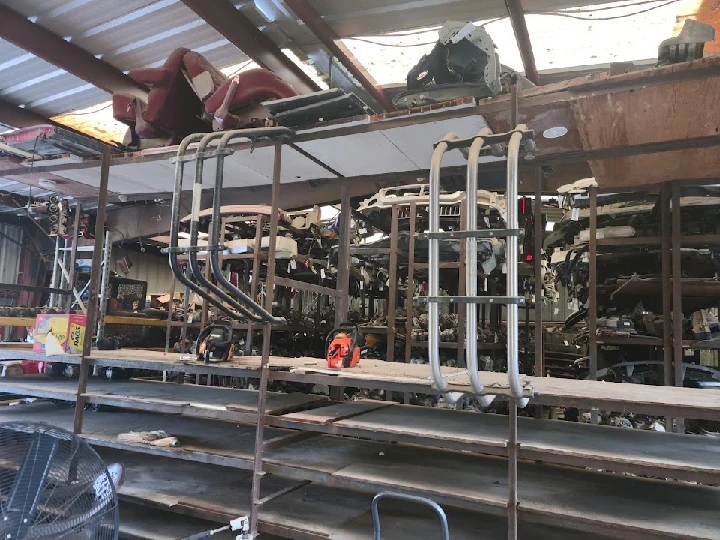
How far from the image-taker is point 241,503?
2.83 m

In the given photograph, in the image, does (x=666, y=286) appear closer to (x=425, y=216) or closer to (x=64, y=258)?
(x=425, y=216)

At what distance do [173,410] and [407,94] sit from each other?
7.41 feet

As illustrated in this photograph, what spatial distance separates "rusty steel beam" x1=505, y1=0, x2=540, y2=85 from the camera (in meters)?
3.38

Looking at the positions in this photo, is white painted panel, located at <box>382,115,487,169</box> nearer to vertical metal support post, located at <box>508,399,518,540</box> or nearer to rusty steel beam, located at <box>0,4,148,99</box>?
vertical metal support post, located at <box>508,399,518,540</box>

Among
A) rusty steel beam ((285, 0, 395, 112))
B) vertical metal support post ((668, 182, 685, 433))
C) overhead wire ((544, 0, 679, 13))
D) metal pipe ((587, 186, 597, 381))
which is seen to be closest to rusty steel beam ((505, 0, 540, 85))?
overhead wire ((544, 0, 679, 13))

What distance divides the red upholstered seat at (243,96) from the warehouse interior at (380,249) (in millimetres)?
19

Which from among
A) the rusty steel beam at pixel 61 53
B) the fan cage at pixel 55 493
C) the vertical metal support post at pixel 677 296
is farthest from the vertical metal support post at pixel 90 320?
the vertical metal support post at pixel 677 296

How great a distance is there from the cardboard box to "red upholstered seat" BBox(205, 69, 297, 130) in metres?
1.71

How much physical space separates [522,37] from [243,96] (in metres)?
2.12

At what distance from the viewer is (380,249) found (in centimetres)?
541

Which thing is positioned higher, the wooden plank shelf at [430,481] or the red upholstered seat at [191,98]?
the red upholstered seat at [191,98]

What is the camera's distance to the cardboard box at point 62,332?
349 centimetres

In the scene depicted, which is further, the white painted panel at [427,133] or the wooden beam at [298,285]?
the wooden beam at [298,285]

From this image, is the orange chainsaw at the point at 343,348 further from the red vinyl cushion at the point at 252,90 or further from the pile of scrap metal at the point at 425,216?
the pile of scrap metal at the point at 425,216
